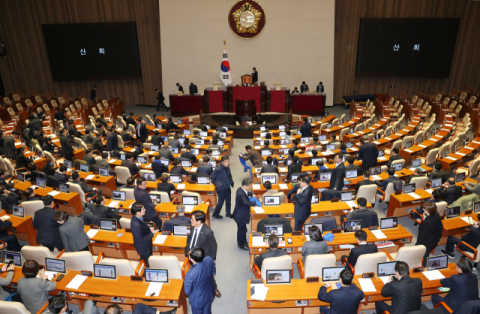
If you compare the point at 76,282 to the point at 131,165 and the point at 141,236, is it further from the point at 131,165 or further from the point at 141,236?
the point at 131,165

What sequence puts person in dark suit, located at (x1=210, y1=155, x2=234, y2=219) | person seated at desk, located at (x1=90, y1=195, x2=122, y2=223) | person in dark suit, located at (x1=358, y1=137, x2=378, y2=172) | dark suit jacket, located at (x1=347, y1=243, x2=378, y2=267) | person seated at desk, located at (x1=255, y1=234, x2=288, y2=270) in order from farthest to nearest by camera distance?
1. person in dark suit, located at (x1=358, y1=137, x2=378, y2=172)
2. person in dark suit, located at (x1=210, y1=155, x2=234, y2=219)
3. person seated at desk, located at (x1=90, y1=195, x2=122, y2=223)
4. dark suit jacket, located at (x1=347, y1=243, x2=378, y2=267)
5. person seated at desk, located at (x1=255, y1=234, x2=288, y2=270)

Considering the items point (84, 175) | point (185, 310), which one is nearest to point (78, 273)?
point (185, 310)

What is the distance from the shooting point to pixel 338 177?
7.91 meters

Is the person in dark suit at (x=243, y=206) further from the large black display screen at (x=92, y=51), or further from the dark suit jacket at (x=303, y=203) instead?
the large black display screen at (x=92, y=51)

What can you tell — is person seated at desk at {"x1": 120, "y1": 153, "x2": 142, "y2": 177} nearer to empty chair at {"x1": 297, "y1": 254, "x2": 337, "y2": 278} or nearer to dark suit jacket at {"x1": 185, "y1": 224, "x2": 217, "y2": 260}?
dark suit jacket at {"x1": 185, "y1": 224, "x2": 217, "y2": 260}

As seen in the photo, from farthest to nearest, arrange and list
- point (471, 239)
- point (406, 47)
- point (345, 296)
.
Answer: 1. point (406, 47)
2. point (471, 239)
3. point (345, 296)

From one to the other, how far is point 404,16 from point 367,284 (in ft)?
66.9

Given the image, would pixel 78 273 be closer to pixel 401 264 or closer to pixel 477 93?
pixel 401 264

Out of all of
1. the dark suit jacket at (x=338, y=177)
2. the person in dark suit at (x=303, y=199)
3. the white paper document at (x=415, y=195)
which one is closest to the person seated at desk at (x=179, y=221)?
the person in dark suit at (x=303, y=199)

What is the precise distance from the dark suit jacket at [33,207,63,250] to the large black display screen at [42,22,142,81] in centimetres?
1665

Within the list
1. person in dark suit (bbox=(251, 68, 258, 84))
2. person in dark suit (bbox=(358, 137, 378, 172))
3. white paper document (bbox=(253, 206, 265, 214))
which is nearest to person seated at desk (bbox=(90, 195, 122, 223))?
white paper document (bbox=(253, 206, 265, 214))

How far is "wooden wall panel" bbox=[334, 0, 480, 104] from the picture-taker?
1984 centimetres

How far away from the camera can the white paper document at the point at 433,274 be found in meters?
4.96

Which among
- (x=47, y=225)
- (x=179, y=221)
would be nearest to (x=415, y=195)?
(x=179, y=221)
